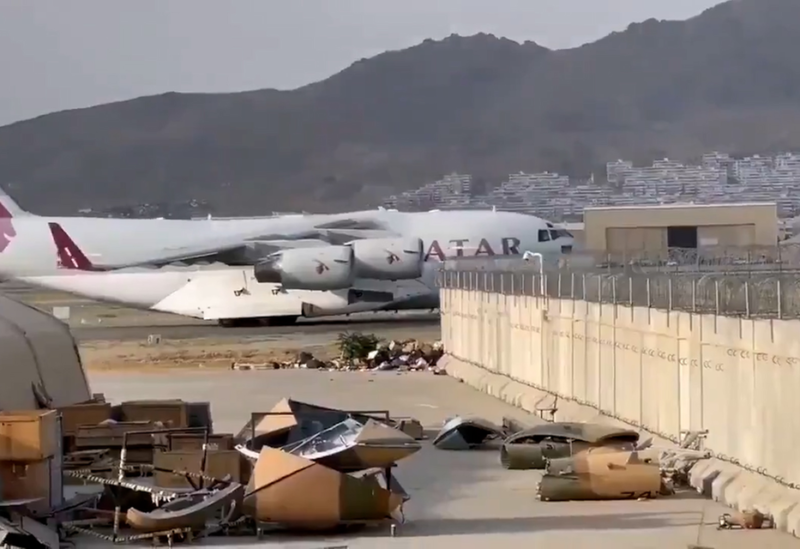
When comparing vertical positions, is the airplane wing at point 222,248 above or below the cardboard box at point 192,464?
above

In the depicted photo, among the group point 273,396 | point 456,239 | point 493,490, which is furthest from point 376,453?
point 456,239

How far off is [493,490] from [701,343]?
251 centimetres

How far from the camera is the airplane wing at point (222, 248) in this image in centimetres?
4506

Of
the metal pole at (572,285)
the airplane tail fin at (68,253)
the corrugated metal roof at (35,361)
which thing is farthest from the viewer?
the airplane tail fin at (68,253)

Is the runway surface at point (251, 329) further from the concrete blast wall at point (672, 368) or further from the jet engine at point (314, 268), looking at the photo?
the concrete blast wall at point (672, 368)

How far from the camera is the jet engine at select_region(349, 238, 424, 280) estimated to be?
42125 millimetres

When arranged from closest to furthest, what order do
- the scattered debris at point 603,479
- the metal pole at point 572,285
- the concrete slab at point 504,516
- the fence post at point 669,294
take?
1. the concrete slab at point 504,516
2. the scattered debris at point 603,479
3. the fence post at point 669,294
4. the metal pole at point 572,285

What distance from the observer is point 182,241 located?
49.3m

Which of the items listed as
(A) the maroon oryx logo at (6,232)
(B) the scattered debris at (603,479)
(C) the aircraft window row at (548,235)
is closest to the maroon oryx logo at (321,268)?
(C) the aircraft window row at (548,235)

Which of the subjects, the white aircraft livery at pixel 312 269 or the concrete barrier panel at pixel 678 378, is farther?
the white aircraft livery at pixel 312 269

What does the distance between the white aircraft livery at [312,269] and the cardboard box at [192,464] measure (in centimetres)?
2848

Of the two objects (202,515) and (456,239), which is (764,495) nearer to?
(202,515)

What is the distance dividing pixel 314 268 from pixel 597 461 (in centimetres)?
2897

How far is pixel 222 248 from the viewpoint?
148ft
